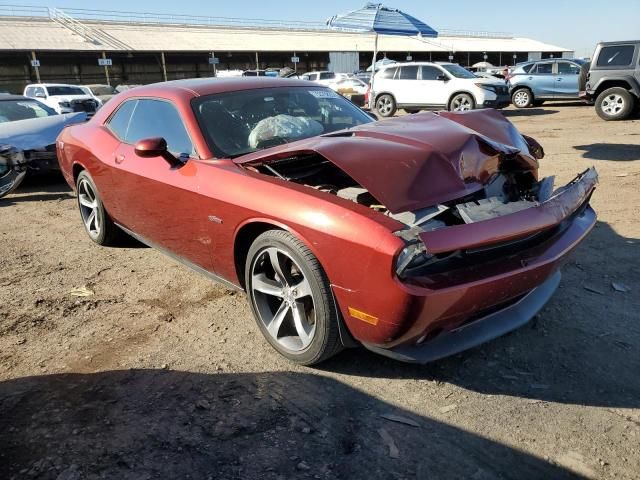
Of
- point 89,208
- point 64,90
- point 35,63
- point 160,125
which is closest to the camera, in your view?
point 160,125

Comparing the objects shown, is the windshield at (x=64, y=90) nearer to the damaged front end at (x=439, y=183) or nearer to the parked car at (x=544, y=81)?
the parked car at (x=544, y=81)

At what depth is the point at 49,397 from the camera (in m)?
2.69

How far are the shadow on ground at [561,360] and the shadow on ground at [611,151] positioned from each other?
538cm

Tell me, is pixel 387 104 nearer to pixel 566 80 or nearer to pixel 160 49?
pixel 566 80

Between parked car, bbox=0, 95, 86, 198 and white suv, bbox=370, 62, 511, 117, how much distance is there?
10.2 metres

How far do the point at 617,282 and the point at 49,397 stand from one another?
3.69 m

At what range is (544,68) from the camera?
17.2 meters

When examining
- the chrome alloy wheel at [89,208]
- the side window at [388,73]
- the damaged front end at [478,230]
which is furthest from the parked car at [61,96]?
the damaged front end at [478,230]

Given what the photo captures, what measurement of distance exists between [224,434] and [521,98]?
704 inches

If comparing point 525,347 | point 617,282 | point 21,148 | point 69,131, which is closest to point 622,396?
point 525,347

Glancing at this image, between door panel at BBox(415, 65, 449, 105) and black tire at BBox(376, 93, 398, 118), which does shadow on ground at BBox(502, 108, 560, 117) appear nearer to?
door panel at BBox(415, 65, 449, 105)

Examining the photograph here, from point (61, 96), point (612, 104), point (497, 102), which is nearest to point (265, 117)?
point (612, 104)

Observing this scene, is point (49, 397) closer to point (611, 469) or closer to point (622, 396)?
point (611, 469)

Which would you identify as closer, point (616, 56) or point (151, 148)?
point (151, 148)
